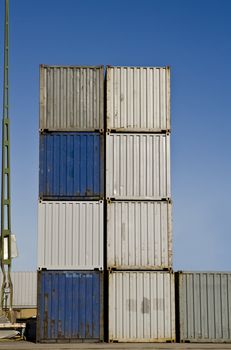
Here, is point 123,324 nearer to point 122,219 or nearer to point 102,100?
point 122,219

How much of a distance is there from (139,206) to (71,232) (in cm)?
300

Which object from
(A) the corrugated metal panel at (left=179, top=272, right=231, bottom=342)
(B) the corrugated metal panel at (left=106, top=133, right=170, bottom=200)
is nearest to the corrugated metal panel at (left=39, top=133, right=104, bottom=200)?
(B) the corrugated metal panel at (left=106, top=133, right=170, bottom=200)

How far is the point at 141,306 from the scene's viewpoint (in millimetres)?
26031

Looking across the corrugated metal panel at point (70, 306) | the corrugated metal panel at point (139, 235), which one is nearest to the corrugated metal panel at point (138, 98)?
the corrugated metal panel at point (139, 235)

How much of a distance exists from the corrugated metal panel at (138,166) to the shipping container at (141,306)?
3347mm

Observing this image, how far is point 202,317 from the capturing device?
26188mm

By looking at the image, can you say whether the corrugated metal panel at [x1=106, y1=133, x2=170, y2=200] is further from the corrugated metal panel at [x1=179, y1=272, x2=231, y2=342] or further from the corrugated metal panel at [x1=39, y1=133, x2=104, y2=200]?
the corrugated metal panel at [x1=179, y1=272, x2=231, y2=342]

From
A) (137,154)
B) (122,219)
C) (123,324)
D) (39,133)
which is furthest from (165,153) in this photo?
(123,324)

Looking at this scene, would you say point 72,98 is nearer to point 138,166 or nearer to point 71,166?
point 71,166

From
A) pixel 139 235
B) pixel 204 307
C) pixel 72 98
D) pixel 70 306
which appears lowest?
pixel 204 307

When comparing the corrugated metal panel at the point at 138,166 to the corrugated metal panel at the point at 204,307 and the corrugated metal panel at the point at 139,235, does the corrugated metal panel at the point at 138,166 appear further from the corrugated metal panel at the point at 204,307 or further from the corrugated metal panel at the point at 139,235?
the corrugated metal panel at the point at 204,307

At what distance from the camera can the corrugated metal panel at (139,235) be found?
1037 inches

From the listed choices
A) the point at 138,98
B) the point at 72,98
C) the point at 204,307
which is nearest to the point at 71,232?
the point at 72,98

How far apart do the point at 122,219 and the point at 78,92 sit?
5.69 meters
